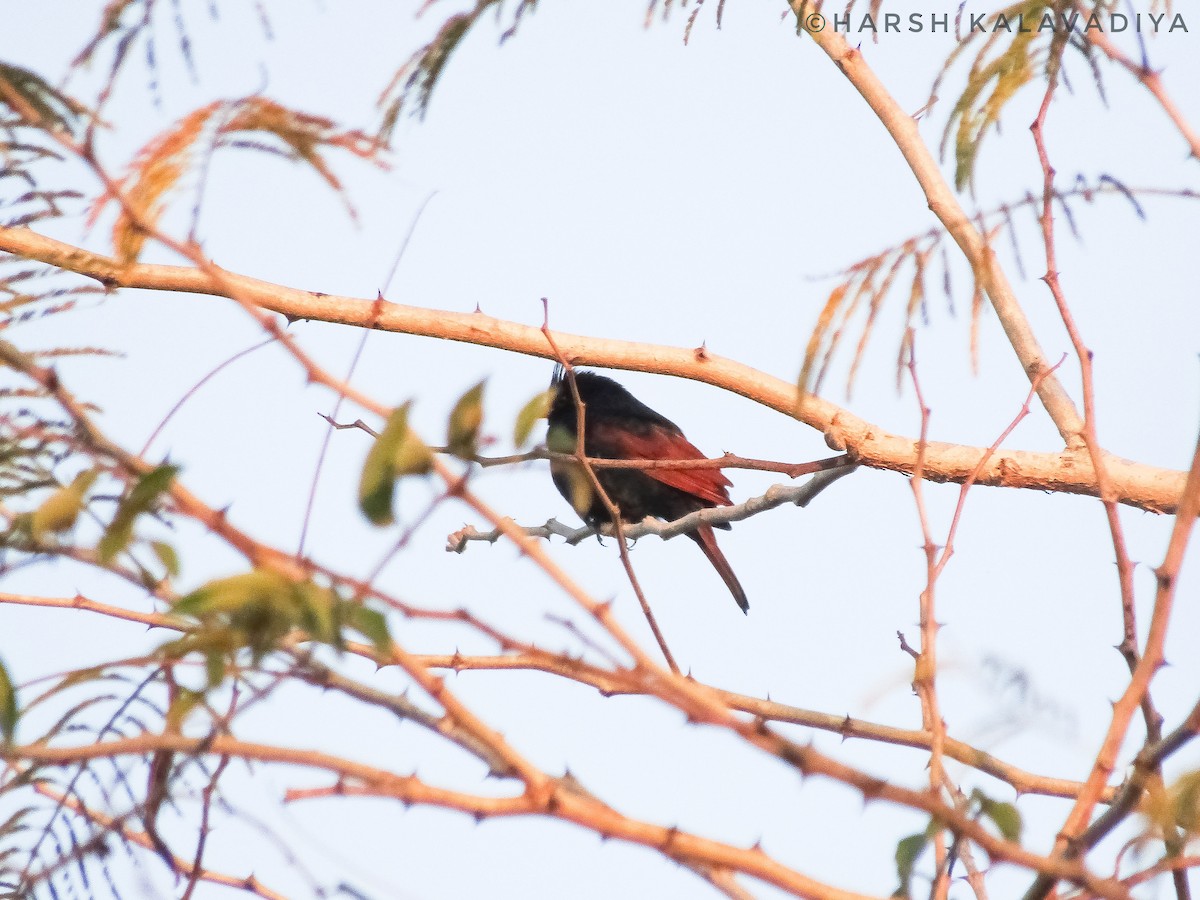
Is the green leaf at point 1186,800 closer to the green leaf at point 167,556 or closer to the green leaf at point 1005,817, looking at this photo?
the green leaf at point 1005,817

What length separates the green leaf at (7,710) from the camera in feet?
3.85

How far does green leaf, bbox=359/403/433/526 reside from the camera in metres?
1.14

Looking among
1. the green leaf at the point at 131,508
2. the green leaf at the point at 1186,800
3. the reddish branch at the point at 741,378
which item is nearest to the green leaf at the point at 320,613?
the green leaf at the point at 131,508

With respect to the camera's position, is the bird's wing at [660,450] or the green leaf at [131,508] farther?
the bird's wing at [660,450]

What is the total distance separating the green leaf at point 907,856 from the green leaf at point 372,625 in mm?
549

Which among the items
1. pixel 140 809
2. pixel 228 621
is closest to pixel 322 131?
pixel 228 621

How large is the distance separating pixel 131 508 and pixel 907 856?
0.77 metres

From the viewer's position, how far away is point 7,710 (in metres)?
1.18

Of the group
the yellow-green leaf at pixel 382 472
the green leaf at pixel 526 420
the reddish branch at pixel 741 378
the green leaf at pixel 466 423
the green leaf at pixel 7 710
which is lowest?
the green leaf at pixel 7 710

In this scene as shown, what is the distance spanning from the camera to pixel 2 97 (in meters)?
1.37

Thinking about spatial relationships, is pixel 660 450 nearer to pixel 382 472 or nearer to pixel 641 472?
pixel 641 472

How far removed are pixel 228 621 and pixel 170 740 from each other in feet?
0.34

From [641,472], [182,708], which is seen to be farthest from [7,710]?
[641,472]

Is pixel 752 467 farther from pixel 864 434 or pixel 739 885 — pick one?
pixel 739 885
